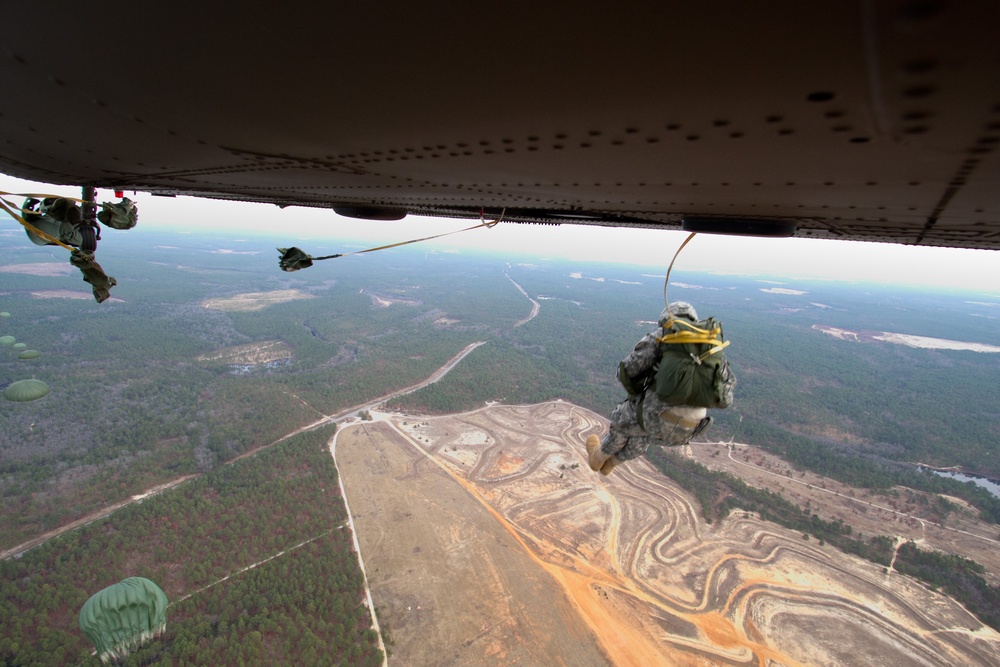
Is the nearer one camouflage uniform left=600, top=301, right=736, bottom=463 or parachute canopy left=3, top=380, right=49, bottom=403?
camouflage uniform left=600, top=301, right=736, bottom=463

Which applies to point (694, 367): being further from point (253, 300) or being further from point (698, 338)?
point (253, 300)

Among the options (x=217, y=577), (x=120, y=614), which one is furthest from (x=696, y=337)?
(x=217, y=577)

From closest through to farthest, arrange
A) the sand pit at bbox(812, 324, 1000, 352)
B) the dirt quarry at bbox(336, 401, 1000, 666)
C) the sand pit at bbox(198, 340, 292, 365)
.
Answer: the dirt quarry at bbox(336, 401, 1000, 666) < the sand pit at bbox(198, 340, 292, 365) < the sand pit at bbox(812, 324, 1000, 352)

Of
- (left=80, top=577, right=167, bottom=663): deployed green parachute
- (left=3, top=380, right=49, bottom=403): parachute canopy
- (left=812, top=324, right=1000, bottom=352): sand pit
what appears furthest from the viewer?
(left=812, top=324, right=1000, bottom=352): sand pit

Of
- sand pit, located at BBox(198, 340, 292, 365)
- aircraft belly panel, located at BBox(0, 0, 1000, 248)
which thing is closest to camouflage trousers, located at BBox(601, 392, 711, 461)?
aircraft belly panel, located at BBox(0, 0, 1000, 248)

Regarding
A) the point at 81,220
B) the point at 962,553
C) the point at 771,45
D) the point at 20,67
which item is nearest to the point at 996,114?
the point at 771,45

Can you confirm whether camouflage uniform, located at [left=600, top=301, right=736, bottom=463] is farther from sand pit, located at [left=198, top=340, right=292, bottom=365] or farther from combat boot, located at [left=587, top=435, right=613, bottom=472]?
sand pit, located at [left=198, top=340, right=292, bottom=365]

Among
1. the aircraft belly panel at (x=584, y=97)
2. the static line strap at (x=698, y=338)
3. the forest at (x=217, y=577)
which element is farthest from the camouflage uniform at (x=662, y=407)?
the forest at (x=217, y=577)

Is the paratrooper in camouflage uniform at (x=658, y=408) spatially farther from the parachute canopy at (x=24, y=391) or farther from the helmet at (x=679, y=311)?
the parachute canopy at (x=24, y=391)
